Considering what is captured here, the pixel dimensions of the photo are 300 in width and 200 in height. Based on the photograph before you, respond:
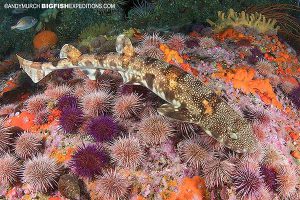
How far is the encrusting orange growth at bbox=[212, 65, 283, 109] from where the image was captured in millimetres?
6164

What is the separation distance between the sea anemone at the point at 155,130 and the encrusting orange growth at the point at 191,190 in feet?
2.45

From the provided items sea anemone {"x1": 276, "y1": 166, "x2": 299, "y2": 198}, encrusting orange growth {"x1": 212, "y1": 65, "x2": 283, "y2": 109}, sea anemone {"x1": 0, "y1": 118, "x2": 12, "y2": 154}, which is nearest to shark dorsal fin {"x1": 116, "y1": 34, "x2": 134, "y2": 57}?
encrusting orange growth {"x1": 212, "y1": 65, "x2": 283, "y2": 109}

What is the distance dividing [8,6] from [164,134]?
41.2 feet

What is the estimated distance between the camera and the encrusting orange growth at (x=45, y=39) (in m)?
11.3

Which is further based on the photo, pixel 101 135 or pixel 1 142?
pixel 1 142

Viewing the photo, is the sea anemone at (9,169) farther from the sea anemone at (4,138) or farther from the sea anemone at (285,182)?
the sea anemone at (285,182)

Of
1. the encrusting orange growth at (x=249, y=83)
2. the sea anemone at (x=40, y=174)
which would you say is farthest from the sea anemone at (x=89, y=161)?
the encrusting orange growth at (x=249, y=83)

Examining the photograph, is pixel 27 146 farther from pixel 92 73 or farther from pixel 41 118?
pixel 92 73

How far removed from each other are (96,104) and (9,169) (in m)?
1.73

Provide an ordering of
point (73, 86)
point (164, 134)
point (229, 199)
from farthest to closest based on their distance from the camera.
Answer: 1. point (73, 86)
2. point (164, 134)
3. point (229, 199)

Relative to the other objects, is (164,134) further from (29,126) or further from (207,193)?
(29,126)

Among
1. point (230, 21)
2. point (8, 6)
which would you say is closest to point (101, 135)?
point (230, 21)

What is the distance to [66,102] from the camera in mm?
5340

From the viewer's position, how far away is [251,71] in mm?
6387
